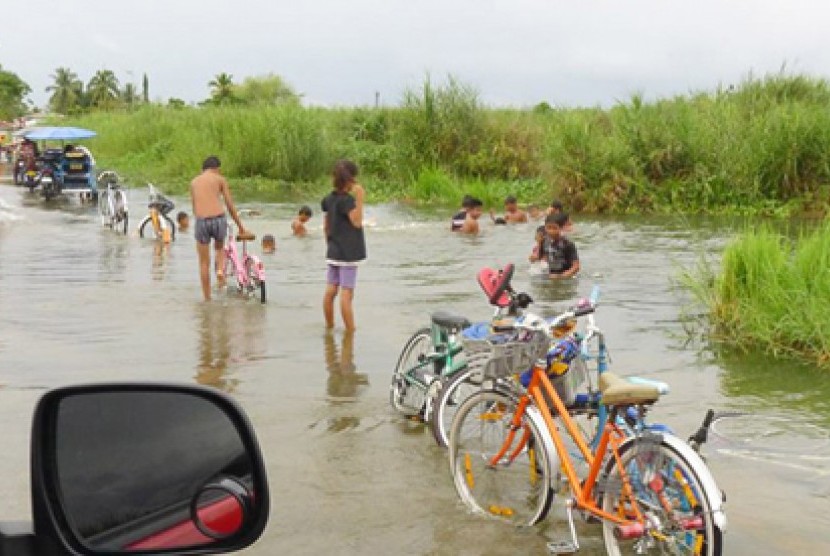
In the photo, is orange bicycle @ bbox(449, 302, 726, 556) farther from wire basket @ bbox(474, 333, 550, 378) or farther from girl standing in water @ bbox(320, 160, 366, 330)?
girl standing in water @ bbox(320, 160, 366, 330)

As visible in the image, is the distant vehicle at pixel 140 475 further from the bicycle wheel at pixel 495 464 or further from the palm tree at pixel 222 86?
the palm tree at pixel 222 86

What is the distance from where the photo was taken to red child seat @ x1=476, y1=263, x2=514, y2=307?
564cm

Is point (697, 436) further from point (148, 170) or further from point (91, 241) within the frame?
point (148, 170)

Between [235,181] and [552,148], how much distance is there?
11.1 m

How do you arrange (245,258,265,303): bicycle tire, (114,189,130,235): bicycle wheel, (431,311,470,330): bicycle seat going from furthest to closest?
(114,189,130,235): bicycle wheel
(245,258,265,303): bicycle tire
(431,311,470,330): bicycle seat

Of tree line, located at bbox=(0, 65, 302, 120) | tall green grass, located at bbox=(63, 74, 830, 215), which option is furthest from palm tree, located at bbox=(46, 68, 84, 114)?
tall green grass, located at bbox=(63, 74, 830, 215)

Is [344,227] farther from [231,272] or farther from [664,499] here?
[664,499]

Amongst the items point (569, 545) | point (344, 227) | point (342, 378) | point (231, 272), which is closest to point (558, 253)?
point (231, 272)

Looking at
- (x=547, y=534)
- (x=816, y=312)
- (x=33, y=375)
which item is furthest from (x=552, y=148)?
(x=547, y=534)

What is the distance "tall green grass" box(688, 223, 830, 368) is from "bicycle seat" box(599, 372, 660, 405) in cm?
480

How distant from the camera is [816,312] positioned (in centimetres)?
904

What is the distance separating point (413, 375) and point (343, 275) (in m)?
3.13

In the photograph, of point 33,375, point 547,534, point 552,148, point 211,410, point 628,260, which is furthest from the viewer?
point 552,148

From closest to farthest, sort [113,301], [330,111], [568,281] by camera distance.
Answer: [113,301] < [568,281] < [330,111]
